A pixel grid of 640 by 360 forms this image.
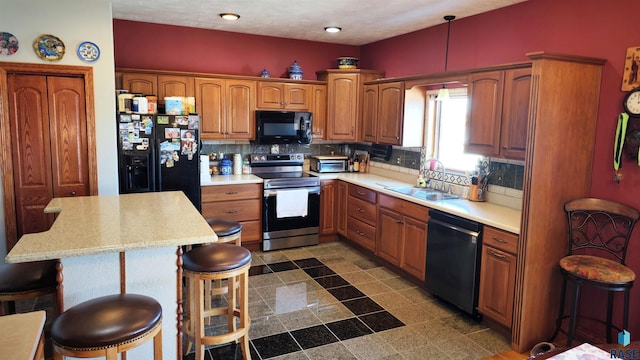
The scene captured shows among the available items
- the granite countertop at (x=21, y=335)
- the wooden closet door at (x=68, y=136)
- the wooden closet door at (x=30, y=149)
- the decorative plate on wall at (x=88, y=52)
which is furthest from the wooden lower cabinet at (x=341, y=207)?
the granite countertop at (x=21, y=335)

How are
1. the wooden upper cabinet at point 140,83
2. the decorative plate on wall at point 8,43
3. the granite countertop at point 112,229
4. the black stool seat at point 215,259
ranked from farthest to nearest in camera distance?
the wooden upper cabinet at point 140,83 < the decorative plate on wall at point 8,43 < the black stool seat at point 215,259 < the granite countertop at point 112,229

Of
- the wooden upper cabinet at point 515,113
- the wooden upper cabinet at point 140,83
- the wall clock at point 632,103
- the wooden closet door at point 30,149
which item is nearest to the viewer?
the wall clock at point 632,103

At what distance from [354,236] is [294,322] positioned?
6.29ft

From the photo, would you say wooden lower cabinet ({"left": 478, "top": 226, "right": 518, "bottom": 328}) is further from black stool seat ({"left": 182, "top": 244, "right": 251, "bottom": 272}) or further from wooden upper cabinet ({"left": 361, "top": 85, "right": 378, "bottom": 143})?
wooden upper cabinet ({"left": 361, "top": 85, "right": 378, "bottom": 143})

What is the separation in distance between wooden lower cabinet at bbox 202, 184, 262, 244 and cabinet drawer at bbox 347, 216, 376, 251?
1077 mm

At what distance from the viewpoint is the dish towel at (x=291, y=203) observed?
16.5 feet

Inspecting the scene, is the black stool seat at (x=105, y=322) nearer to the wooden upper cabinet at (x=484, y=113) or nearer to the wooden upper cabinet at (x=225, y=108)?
the wooden upper cabinet at (x=484, y=113)

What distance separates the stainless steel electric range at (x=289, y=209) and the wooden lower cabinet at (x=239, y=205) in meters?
0.08

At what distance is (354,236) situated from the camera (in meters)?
5.12

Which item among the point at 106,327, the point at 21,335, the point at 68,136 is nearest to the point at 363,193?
the point at 68,136

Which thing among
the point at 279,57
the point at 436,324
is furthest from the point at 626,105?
the point at 279,57

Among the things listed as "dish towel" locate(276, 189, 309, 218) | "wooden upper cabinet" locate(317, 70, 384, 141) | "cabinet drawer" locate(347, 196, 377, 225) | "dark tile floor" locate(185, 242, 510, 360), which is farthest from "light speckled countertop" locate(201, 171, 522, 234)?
"dark tile floor" locate(185, 242, 510, 360)

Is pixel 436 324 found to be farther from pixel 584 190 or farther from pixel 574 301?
pixel 584 190

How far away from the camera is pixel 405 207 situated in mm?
4156
